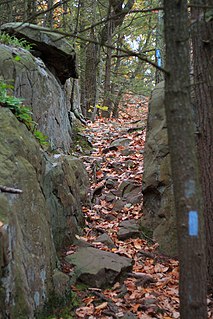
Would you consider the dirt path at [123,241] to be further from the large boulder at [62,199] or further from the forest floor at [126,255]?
the large boulder at [62,199]

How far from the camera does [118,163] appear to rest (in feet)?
30.8

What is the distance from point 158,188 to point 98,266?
2236 mm

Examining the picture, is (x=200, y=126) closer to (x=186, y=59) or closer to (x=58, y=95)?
(x=186, y=59)

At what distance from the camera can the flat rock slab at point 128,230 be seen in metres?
6.42

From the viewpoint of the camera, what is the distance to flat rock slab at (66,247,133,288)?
4871mm

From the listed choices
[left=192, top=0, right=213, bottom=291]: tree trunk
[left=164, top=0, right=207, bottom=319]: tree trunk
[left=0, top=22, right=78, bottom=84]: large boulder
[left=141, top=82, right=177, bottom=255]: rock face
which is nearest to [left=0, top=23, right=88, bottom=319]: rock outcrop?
[left=0, top=22, right=78, bottom=84]: large boulder

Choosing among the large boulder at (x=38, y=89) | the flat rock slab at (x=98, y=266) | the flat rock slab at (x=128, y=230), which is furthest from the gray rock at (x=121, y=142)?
the flat rock slab at (x=98, y=266)

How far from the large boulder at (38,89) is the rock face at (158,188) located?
2.19 meters

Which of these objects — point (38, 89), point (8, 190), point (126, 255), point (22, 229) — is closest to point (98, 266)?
point (126, 255)

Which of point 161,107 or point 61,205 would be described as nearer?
point 61,205

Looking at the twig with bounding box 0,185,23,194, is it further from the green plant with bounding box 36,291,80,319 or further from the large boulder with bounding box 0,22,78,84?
the large boulder with bounding box 0,22,78,84

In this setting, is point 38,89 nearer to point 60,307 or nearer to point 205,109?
point 205,109

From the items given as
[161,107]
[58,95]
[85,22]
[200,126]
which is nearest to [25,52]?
[58,95]

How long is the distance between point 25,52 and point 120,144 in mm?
3889
